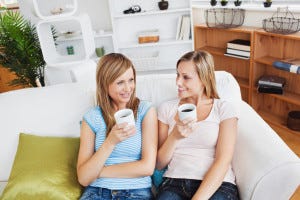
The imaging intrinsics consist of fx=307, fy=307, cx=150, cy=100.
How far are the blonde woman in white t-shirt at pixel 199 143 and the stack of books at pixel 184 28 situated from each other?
2.10 meters

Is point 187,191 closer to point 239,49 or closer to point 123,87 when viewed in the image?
point 123,87

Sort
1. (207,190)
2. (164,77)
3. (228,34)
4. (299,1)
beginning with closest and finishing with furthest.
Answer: (207,190)
(164,77)
(299,1)
(228,34)

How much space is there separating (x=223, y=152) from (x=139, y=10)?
254 centimetres

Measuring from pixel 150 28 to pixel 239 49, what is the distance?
1188 mm

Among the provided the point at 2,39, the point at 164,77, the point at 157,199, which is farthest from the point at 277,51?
the point at 2,39

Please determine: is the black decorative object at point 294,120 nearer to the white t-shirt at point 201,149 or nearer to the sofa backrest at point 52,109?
the sofa backrest at point 52,109

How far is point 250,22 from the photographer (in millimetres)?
3072

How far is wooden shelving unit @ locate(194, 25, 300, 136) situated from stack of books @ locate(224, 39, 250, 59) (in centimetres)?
8

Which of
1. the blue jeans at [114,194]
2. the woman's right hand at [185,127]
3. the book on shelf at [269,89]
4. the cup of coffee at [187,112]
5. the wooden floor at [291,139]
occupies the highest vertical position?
the cup of coffee at [187,112]

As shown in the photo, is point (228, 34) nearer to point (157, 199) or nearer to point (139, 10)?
point (139, 10)

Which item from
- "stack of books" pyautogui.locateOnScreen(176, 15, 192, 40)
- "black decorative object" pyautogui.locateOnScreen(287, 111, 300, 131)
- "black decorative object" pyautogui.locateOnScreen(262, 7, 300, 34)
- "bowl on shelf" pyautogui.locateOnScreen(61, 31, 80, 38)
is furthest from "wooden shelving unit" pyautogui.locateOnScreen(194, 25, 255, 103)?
"bowl on shelf" pyautogui.locateOnScreen(61, 31, 80, 38)

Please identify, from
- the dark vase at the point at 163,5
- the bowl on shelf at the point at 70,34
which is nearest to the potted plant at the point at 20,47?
the bowl on shelf at the point at 70,34

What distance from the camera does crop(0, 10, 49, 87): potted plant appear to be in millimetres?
3146

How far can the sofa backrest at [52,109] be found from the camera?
1.75 metres
